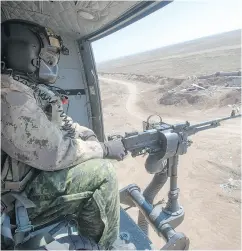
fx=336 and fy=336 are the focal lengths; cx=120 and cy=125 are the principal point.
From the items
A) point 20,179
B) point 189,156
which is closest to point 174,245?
point 20,179

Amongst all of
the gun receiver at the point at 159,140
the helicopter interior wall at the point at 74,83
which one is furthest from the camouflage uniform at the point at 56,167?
the helicopter interior wall at the point at 74,83

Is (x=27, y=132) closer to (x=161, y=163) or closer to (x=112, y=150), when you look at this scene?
(x=112, y=150)

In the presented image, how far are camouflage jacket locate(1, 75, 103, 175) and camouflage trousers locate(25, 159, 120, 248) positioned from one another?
13cm

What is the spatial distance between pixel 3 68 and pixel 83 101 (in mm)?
2370

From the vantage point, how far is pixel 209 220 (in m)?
5.85

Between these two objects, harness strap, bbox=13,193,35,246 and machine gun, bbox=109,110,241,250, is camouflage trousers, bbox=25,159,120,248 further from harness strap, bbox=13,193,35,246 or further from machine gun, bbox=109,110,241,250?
machine gun, bbox=109,110,241,250

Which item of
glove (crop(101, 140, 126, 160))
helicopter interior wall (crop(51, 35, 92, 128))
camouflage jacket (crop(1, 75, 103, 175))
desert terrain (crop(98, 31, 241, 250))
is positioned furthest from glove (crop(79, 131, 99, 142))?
desert terrain (crop(98, 31, 241, 250))

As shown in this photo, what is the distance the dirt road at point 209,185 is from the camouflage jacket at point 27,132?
11.4 feet

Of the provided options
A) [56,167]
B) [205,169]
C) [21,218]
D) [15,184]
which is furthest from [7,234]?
[205,169]

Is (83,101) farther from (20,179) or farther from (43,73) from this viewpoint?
(20,179)

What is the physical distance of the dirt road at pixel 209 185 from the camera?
543 centimetres

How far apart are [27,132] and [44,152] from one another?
0.18 meters

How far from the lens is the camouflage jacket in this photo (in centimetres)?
219

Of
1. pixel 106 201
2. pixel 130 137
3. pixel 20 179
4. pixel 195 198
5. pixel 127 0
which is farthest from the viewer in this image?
pixel 195 198
